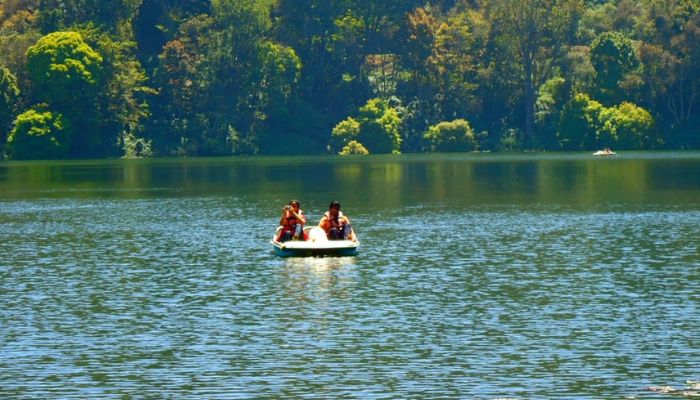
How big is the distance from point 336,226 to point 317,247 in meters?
1.85

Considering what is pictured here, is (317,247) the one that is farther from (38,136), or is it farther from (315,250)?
(38,136)

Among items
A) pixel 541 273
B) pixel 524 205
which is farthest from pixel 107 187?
pixel 541 273

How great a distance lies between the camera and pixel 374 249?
6531 centimetres

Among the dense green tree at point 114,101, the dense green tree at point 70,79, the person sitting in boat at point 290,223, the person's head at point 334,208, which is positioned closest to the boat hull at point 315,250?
the person sitting in boat at point 290,223

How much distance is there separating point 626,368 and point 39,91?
164 m

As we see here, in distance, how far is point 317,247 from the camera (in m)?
61.5

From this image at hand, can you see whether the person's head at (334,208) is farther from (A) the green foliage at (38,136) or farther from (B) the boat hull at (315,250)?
(A) the green foliage at (38,136)

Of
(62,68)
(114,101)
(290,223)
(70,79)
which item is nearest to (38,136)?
(70,79)

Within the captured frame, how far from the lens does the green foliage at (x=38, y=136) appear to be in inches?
7328

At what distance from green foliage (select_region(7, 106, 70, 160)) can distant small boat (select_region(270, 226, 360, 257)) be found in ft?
424

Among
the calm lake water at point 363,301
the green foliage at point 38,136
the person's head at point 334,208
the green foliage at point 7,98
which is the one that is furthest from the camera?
the green foliage at point 7,98

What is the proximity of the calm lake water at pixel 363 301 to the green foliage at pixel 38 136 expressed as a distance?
289 ft

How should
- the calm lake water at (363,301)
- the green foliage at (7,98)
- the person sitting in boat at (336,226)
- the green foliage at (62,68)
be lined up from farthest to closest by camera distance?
the green foliage at (62,68) → the green foliage at (7,98) → the person sitting in boat at (336,226) → the calm lake water at (363,301)

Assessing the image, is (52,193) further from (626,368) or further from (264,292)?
(626,368)
